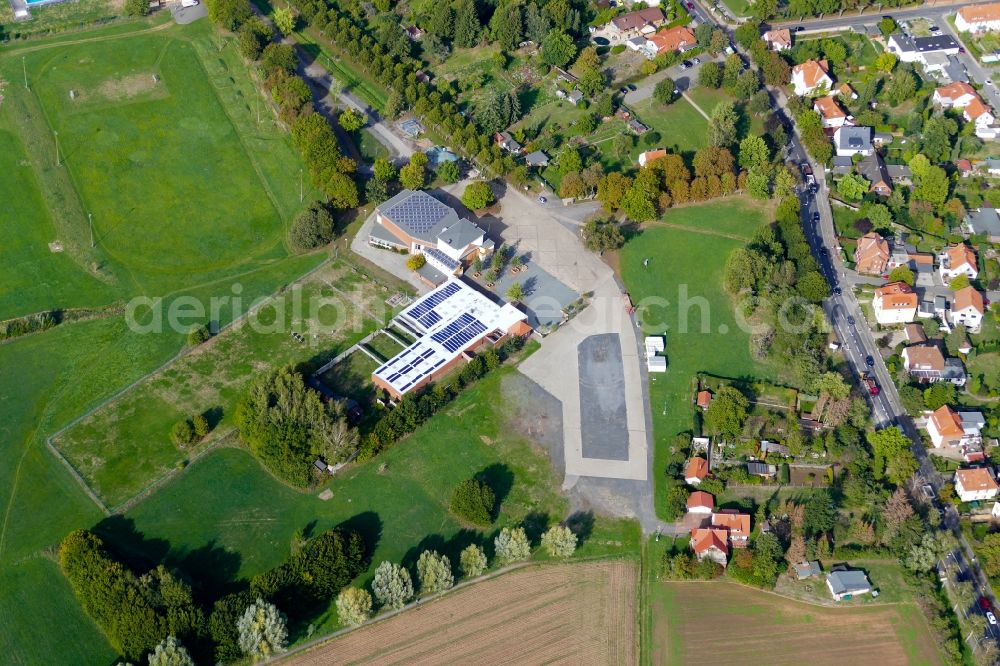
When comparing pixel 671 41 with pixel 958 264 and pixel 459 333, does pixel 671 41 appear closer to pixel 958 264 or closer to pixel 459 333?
pixel 958 264

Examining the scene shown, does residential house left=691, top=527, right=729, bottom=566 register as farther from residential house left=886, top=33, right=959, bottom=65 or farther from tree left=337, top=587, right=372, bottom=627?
residential house left=886, top=33, right=959, bottom=65

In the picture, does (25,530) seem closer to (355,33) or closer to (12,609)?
(12,609)

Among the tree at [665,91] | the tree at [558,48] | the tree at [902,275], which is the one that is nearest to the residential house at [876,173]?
the tree at [902,275]

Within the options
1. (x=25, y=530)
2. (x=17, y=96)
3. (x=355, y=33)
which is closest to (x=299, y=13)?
(x=355, y=33)

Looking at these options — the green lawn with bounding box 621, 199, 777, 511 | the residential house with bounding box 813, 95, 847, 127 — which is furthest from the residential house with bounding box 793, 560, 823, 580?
the residential house with bounding box 813, 95, 847, 127

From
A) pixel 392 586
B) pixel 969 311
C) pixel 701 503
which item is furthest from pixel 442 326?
pixel 969 311

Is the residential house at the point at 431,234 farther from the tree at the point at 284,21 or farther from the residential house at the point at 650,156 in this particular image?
the tree at the point at 284,21

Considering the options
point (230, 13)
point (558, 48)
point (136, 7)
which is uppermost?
point (136, 7)
